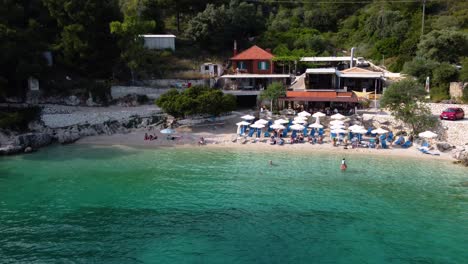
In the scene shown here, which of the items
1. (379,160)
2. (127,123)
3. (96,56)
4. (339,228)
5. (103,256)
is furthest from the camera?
(96,56)

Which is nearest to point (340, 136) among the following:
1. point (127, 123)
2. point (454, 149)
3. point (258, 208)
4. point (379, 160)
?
point (379, 160)

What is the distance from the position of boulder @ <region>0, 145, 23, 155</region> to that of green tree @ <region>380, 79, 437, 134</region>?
1174 inches

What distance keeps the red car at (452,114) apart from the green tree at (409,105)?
3.57ft

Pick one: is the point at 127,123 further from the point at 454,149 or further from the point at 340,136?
the point at 454,149

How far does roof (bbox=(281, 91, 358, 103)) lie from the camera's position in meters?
38.6

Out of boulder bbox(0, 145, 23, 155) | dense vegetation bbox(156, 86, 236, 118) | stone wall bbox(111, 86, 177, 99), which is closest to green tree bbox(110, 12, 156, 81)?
stone wall bbox(111, 86, 177, 99)

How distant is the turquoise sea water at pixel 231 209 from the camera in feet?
55.6

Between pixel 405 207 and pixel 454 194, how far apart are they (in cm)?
381

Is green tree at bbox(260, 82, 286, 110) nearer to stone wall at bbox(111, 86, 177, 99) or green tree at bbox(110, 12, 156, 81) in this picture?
stone wall at bbox(111, 86, 177, 99)

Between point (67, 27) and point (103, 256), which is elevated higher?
point (67, 27)

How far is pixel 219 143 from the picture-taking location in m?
34.3

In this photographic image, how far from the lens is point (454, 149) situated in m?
31.0

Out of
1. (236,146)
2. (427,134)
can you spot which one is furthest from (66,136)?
→ (427,134)

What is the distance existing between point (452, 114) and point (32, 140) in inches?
1357
